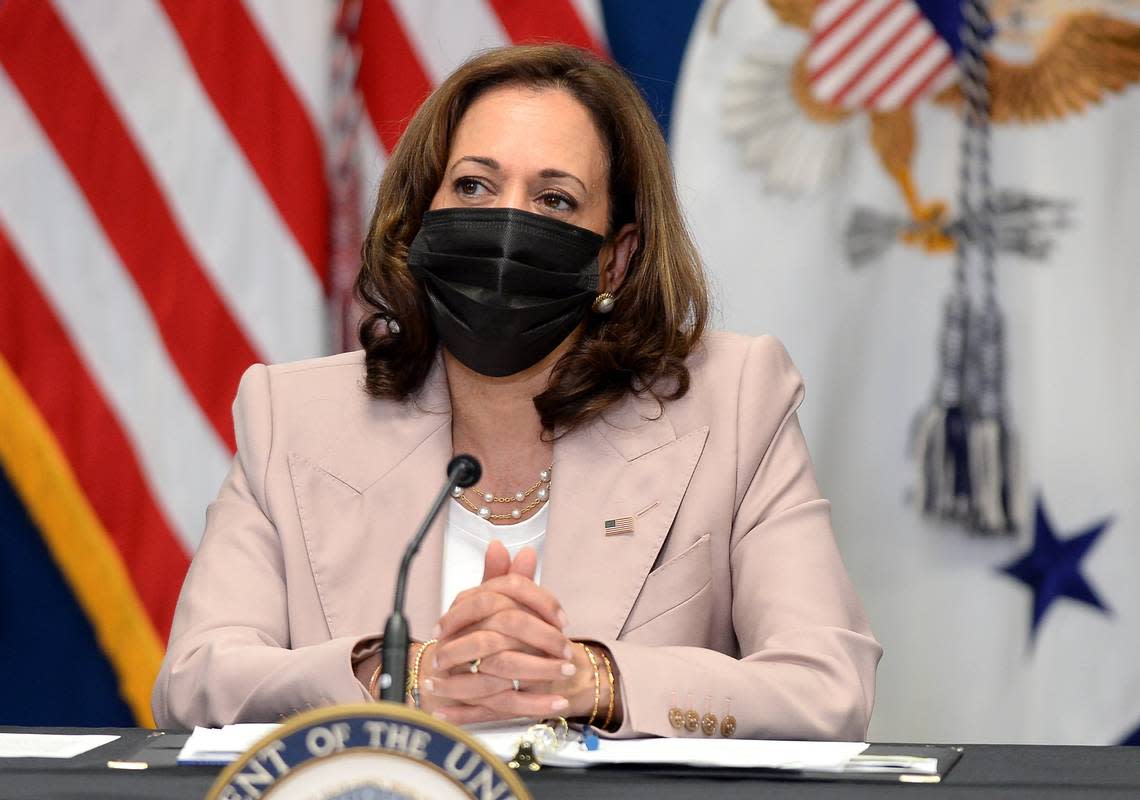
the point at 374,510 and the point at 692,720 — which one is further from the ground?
the point at 374,510

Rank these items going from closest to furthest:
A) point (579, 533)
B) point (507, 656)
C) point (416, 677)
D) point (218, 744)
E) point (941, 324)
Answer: point (218, 744) → point (507, 656) → point (416, 677) → point (579, 533) → point (941, 324)

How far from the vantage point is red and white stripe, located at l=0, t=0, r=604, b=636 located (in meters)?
3.00

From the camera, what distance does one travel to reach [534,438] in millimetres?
2098

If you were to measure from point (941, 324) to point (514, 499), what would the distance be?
123 centimetres

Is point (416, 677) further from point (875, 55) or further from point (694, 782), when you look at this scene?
point (875, 55)

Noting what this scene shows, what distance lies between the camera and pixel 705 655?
5.10ft

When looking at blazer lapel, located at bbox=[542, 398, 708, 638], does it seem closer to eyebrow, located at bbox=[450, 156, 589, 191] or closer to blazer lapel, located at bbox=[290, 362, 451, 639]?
blazer lapel, located at bbox=[290, 362, 451, 639]

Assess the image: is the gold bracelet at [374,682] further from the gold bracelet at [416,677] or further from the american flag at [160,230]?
the american flag at [160,230]

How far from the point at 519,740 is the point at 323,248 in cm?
190

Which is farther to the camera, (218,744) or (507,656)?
(507,656)

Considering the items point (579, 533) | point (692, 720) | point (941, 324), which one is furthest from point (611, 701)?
point (941, 324)

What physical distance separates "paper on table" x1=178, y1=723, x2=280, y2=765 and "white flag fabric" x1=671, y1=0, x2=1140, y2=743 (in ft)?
6.00

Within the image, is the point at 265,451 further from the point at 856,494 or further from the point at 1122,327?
the point at 1122,327

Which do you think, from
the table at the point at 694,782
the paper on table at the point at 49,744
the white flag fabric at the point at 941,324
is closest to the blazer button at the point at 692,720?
the table at the point at 694,782
